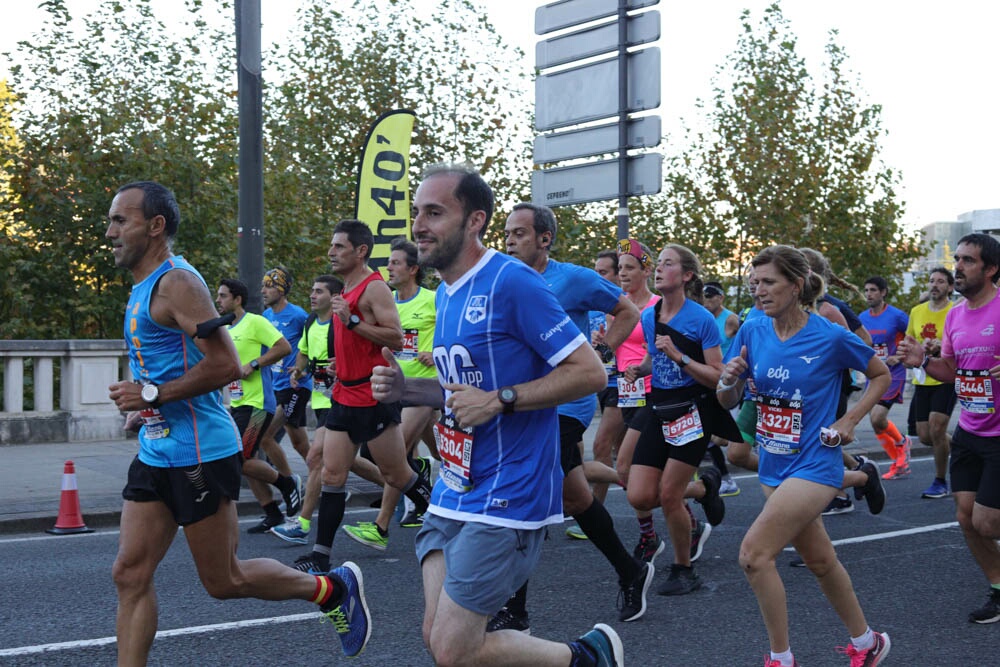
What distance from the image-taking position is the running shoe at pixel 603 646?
371 centimetres

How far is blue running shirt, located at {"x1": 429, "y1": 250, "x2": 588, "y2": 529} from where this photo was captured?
3.47 m

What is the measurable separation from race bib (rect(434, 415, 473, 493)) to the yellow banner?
9.58 m

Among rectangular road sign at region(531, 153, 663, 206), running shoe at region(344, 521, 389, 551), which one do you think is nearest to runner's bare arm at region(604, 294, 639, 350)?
running shoe at region(344, 521, 389, 551)

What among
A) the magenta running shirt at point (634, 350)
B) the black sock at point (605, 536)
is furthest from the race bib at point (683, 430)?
the magenta running shirt at point (634, 350)

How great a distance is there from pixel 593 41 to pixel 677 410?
6428 millimetres

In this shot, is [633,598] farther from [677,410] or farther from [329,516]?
[329,516]

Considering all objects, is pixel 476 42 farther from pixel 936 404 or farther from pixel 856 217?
pixel 936 404

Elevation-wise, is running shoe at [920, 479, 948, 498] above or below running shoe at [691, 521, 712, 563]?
below

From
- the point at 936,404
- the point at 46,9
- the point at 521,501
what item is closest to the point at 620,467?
the point at 936,404

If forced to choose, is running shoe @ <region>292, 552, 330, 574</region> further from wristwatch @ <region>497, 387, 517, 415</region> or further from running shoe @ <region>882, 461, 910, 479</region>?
running shoe @ <region>882, 461, 910, 479</region>

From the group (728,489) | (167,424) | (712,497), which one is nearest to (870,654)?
(712,497)

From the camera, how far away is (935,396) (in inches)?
409

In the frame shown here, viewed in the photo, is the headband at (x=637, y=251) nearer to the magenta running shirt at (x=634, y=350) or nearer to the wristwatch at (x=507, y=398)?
the magenta running shirt at (x=634, y=350)

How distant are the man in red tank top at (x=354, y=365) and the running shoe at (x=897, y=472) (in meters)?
6.81
